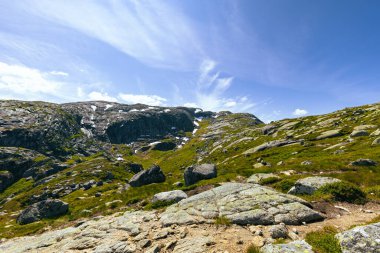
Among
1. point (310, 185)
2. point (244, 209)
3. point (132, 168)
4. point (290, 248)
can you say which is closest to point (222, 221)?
point (244, 209)

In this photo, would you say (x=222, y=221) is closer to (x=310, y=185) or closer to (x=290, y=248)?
(x=290, y=248)

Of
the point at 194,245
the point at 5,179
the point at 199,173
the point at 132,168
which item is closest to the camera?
the point at 194,245

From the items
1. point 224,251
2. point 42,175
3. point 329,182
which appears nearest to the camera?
point 224,251

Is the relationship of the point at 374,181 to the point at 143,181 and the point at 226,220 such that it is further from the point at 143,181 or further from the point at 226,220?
the point at 143,181

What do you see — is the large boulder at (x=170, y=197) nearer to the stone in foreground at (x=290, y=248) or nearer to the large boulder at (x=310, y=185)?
the large boulder at (x=310, y=185)

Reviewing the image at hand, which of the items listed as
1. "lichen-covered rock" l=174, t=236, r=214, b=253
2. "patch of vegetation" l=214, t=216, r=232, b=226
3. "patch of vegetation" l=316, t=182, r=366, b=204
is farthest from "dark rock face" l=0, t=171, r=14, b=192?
"patch of vegetation" l=316, t=182, r=366, b=204

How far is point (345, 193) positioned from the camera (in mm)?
21656

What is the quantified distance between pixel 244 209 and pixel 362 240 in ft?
29.5

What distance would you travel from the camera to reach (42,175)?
164875 millimetres

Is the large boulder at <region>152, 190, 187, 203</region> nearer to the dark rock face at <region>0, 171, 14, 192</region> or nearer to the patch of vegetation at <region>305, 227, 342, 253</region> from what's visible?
the patch of vegetation at <region>305, 227, 342, 253</region>

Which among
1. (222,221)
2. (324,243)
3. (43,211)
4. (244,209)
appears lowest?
(43,211)

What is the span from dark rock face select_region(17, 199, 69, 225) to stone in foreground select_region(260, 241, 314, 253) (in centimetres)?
5748

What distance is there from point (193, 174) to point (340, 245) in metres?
44.4

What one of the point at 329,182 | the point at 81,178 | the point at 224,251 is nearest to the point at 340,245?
the point at 224,251
